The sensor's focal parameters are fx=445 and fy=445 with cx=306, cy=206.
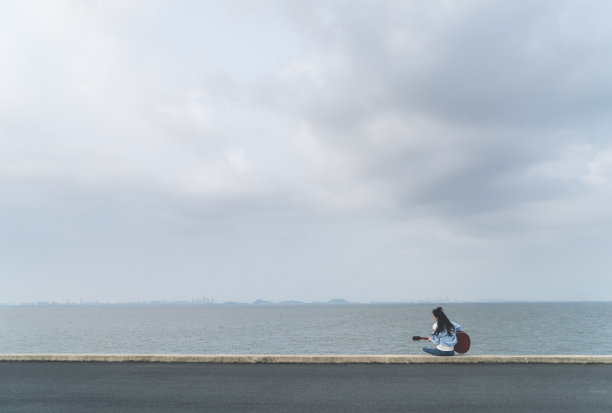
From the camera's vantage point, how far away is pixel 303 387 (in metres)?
9.05

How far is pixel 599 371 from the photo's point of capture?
34.3 ft

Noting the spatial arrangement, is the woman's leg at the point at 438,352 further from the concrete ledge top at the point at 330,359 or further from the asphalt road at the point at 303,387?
the asphalt road at the point at 303,387

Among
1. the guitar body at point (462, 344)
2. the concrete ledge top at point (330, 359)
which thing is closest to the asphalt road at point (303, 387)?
the concrete ledge top at point (330, 359)

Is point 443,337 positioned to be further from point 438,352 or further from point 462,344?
point 462,344

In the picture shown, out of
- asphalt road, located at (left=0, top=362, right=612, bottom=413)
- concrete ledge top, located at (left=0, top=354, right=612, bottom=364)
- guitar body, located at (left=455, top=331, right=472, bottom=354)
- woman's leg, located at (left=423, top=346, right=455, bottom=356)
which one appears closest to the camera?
asphalt road, located at (left=0, top=362, right=612, bottom=413)

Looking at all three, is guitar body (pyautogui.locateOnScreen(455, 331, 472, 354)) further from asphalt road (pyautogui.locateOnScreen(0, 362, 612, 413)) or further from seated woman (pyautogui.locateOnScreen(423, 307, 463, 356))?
asphalt road (pyautogui.locateOnScreen(0, 362, 612, 413))

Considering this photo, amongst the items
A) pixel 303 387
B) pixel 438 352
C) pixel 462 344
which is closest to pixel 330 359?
pixel 303 387

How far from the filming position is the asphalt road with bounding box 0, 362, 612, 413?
307 inches

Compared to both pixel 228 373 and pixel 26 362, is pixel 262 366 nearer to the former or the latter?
pixel 228 373

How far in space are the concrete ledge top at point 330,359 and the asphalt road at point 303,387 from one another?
12.2 inches

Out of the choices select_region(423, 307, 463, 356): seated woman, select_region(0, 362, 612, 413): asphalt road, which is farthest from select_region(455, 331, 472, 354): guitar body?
select_region(0, 362, 612, 413): asphalt road

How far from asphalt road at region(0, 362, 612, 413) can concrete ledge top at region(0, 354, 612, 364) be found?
0.31 meters

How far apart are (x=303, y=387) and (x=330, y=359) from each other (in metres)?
2.84

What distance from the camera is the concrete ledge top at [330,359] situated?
11.4 metres
